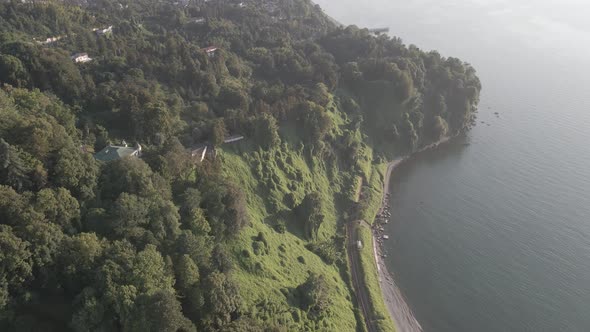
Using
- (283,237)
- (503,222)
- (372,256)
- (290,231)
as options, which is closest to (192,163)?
(283,237)

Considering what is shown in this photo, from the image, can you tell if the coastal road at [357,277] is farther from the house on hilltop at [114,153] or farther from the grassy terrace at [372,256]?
the house on hilltop at [114,153]

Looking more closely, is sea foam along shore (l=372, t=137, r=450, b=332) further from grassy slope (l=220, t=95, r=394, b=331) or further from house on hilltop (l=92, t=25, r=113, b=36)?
house on hilltop (l=92, t=25, r=113, b=36)

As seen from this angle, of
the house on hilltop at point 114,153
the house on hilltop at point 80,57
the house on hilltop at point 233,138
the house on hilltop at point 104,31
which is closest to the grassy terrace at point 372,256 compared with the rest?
the house on hilltop at point 233,138

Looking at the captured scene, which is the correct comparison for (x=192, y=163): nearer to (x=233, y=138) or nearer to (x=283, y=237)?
(x=233, y=138)

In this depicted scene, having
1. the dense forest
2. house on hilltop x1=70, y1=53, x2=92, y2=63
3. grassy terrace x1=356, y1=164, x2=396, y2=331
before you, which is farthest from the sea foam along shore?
house on hilltop x1=70, y1=53, x2=92, y2=63

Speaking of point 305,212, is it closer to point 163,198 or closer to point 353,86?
point 163,198

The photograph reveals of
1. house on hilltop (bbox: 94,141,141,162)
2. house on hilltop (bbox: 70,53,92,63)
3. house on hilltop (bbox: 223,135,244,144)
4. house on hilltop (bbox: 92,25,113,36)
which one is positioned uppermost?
house on hilltop (bbox: 92,25,113,36)

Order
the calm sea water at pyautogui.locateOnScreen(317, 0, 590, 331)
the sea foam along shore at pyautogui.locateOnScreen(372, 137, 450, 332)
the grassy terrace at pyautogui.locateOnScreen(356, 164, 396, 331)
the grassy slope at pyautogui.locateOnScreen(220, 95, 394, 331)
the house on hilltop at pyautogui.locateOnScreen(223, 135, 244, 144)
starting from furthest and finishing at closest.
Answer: the house on hilltop at pyautogui.locateOnScreen(223, 135, 244, 144), the calm sea water at pyautogui.locateOnScreen(317, 0, 590, 331), the sea foam along shore at pyautogui.locateOnScreen(372, 137, 450, 332), the grassy terrace at pyautogui.locateOnScreen(356, 164, 396, 331), the grassy slope at pyautogui.locateOnScreen(220, 95, 394, 331)
